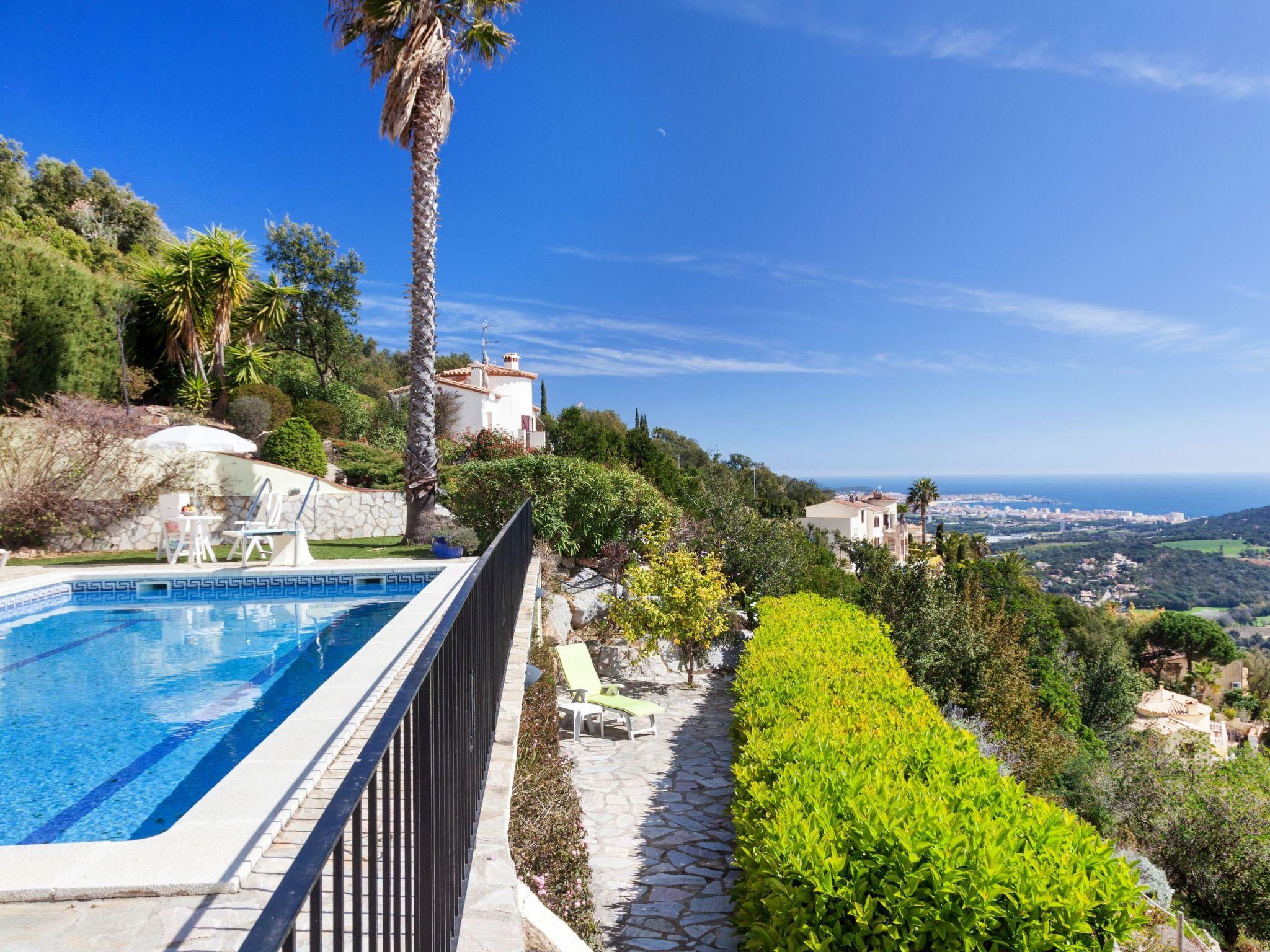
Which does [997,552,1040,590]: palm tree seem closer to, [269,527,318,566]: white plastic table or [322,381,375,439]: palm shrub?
[322,381,375,439]: palm shrub

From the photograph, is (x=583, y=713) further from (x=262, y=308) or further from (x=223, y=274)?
(x=262, y=308)

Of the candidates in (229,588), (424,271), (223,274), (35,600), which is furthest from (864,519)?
(35,600)

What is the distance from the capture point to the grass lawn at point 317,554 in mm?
12969

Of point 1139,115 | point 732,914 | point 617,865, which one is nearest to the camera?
point 732,914

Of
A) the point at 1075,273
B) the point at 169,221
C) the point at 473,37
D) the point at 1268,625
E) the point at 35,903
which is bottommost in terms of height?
the point at 1268,625

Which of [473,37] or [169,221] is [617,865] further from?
[169,221]

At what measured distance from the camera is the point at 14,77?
23188 mm

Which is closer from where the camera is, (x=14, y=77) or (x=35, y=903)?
(x=35, y=903)

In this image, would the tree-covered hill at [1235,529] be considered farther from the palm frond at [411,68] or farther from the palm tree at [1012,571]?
the palm frond at [411,68]

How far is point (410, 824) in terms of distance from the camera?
6.24 ft

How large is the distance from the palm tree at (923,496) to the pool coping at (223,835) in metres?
61.4

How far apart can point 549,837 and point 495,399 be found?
3264 cm

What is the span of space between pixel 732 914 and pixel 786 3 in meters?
22.1

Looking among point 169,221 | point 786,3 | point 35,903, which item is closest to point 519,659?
point 35,903
